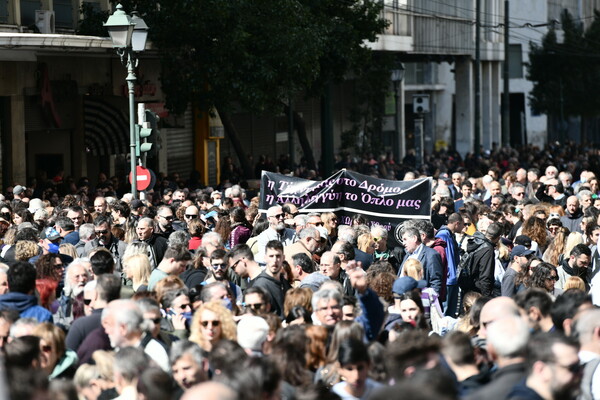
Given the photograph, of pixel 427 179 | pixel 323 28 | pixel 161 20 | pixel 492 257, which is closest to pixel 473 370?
pixel 492 257

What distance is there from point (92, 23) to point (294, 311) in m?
19.0

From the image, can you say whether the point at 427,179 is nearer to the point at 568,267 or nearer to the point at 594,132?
the point at 568,267

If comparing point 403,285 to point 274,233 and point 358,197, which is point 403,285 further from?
point 358,197

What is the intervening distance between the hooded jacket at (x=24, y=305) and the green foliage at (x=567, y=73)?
178 feet

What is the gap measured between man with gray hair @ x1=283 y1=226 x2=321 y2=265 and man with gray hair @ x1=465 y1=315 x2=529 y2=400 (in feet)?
17.6

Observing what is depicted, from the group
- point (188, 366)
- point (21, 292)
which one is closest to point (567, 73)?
point (21, 292)

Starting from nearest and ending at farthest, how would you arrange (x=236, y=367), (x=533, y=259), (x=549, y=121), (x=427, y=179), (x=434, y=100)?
(x=236, y=367), (x=533, y=259), (x=427, y=179), (x=434, y=100), (x=549, y=121)

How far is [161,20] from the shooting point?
2727cm

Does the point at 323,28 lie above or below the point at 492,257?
above

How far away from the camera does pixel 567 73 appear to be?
6306 centimetres

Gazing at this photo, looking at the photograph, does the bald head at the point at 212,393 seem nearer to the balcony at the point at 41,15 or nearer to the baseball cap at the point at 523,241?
the baseball cap at the point at 523,241

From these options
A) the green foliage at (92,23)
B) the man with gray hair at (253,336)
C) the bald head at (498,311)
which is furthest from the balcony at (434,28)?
the bald head at (498,311)

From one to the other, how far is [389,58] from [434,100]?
19.0 meters

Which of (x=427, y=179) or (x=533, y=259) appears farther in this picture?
(x=427, y=179)
